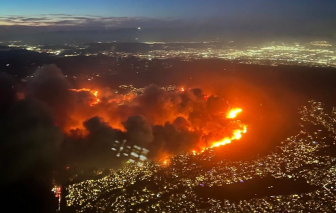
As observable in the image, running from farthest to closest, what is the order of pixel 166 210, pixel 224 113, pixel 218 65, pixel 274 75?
1. pixel 218 65
2. pixel 274 75
3. pixel 224 113
4. pixel 166 210

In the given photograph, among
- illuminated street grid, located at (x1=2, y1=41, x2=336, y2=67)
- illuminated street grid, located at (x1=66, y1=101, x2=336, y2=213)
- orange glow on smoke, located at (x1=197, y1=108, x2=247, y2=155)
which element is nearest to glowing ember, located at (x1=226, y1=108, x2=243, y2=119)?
orange glow on smoke, located at (x1=197, y1=108, x2=247, y2=155)

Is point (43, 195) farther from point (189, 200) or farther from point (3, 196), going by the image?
point (189, 200)

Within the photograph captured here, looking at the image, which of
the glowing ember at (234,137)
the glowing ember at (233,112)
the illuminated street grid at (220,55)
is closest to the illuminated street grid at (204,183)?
the glowing ember at (234,137)

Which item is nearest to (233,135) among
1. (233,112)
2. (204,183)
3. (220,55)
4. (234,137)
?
(234,137)

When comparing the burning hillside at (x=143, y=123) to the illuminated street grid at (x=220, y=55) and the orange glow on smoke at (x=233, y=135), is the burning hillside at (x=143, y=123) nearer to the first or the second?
the orange glow on smoke at (x=233, y=135)

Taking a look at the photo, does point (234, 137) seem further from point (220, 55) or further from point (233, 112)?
point (220, 55)

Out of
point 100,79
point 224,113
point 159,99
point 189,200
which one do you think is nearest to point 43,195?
point 189,200

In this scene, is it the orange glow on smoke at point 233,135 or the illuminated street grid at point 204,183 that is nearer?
the illuminated street grid at point 204,183

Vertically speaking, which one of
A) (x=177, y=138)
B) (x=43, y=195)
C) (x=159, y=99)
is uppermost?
(x=159, y=99)

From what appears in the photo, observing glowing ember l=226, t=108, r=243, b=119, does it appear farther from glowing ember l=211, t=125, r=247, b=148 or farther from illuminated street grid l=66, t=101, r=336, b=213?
illuminated street grid l=66, t=101, r=336, b=213
